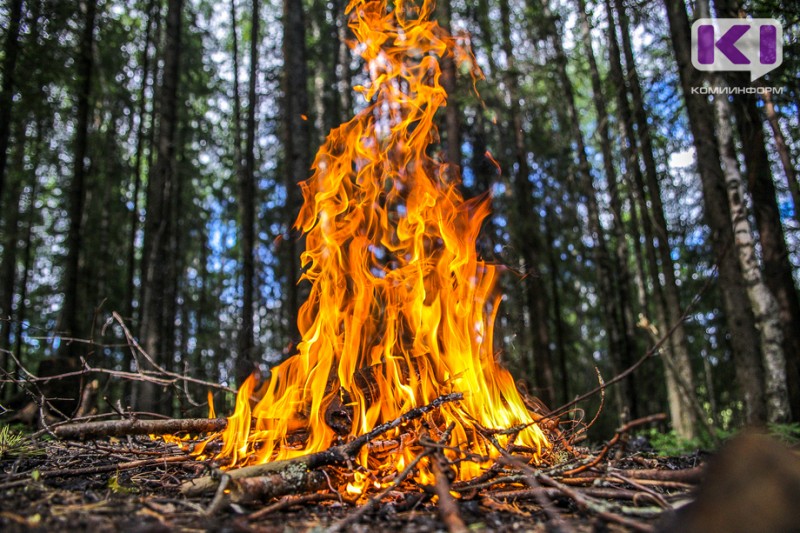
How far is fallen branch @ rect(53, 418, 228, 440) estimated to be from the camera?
3443mm

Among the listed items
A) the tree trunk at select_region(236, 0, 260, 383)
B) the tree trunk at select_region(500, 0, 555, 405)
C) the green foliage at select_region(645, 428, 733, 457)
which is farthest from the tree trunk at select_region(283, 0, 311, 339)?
the green foliage at select_region(645, 428, 733, 457)

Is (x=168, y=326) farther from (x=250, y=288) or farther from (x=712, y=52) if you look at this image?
(x=712, y=52)

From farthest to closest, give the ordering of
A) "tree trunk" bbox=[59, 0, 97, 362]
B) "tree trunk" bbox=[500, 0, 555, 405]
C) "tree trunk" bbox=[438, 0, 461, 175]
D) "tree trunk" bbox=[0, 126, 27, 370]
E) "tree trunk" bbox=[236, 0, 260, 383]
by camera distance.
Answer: "tree trunk" bbox=[0, 126, 27, 370] → "tree trunk" bbox=[500, 0, 555, 405] → "tree trunk" bbox=[236, 0, 260, 383] → "tree trunk" bbox=[438, 0, 461, 175] → "tree trunk" bbox=[59, 0, 97, 362]

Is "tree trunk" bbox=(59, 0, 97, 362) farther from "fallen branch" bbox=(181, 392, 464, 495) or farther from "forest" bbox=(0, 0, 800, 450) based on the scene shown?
"fallen branch" bbox=(181, 392, 464, 495)

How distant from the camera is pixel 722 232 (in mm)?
6805

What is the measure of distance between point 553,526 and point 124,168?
57.2ft

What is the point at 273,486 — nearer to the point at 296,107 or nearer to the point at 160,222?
the point at 296,107

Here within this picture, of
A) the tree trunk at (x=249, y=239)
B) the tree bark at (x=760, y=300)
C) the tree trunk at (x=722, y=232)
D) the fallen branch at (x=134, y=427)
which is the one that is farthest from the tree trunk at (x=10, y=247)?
the tree bark at (x=760, y=300)

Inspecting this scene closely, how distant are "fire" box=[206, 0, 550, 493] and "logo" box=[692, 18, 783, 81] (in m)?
5.45

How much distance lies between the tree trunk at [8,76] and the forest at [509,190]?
35 mm

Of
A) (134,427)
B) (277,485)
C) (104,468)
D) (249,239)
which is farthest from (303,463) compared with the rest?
(249,239)

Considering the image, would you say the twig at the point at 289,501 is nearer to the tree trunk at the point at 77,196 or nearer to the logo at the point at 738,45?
the tree trunk at the point at 77,196

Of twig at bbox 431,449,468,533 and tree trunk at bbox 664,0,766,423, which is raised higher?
tree trunk at bbox 664,0,766,423

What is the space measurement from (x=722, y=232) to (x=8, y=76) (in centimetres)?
1089
